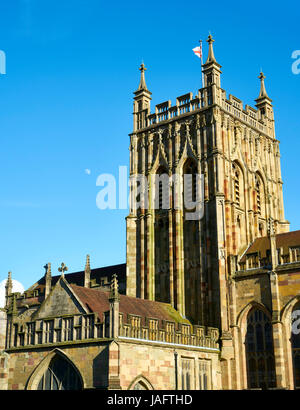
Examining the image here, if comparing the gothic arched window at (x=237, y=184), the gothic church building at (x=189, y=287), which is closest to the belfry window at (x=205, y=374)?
the gothic church building at (x=189, y=287)

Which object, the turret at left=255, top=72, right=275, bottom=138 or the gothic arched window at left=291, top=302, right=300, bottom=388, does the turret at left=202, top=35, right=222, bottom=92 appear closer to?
the turret at left=255, top=72, right=275, bottom=138

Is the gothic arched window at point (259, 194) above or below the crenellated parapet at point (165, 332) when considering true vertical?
above

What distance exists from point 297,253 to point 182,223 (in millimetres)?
10198

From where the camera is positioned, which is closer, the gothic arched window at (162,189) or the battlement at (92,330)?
the battlement at (92,330)

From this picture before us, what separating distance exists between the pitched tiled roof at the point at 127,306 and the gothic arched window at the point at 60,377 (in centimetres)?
325

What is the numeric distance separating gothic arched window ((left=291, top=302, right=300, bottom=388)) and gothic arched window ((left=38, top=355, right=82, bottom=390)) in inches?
533

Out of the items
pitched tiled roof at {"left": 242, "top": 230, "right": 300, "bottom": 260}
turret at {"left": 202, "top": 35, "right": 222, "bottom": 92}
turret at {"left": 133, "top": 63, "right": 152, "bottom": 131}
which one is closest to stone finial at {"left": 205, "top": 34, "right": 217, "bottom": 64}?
turret at {"left": 202, "top": 35, "right": 222, "bottom": 92}

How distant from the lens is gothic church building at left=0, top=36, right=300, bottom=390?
3127 cm

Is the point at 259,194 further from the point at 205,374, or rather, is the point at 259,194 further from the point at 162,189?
the point at 205,374

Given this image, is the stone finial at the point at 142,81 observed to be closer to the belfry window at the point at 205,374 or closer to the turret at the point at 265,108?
the turret at the point at 265,108

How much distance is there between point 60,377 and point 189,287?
44.3 ft

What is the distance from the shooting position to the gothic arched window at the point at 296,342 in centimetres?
3509

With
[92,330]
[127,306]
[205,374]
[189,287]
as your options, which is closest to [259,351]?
[205,374]


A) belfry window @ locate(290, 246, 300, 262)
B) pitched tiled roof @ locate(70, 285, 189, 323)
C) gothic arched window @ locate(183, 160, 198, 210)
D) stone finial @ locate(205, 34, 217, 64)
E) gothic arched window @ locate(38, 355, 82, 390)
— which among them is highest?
stone finial @ locate(205, 34, 217, 64)
